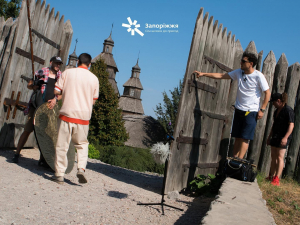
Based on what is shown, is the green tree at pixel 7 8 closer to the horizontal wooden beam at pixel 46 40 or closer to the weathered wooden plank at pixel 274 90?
the horizontal wooden beam at pixel 46 40

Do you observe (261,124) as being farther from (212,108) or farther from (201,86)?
(201,86)

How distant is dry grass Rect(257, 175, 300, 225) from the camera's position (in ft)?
13.1

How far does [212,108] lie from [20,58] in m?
3.78

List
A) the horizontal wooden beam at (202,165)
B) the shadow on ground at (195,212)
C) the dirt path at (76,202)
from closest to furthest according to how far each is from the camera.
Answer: the dirt path at (76,202) < the shadow on ground at (195,212) < the horizontal wooden beam at (202,165)

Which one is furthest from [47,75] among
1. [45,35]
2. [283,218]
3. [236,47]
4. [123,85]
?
[123,85]

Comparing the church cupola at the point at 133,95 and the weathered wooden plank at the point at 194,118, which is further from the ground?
the church cupola at the point at 133,95

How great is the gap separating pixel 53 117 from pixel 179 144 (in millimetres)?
2028

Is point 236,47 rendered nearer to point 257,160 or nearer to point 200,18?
point 200,18

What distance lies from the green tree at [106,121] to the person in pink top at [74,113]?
12.1m

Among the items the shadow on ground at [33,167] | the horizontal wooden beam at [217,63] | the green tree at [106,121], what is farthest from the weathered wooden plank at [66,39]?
the green tree at [106,121]

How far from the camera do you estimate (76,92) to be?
4.63m

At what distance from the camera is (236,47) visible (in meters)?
6.71

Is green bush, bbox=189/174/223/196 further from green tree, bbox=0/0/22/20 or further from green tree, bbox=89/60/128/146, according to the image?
green tree, bbox=0/0/22/20

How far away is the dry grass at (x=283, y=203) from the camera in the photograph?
13.1 feet
